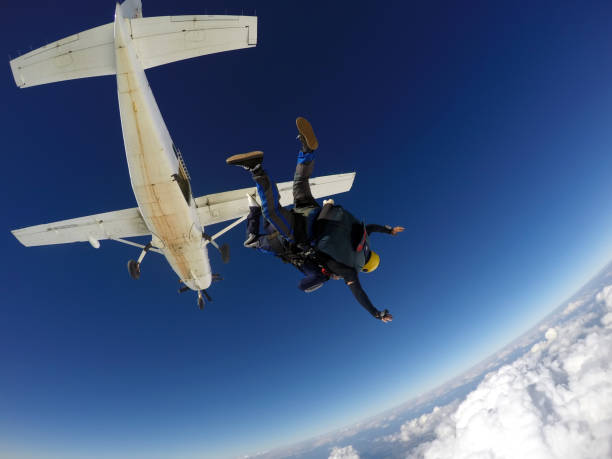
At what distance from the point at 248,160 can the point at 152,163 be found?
6206 mm

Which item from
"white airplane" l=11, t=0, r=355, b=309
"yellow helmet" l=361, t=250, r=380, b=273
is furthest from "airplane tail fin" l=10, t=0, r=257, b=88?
"yellow helmet" l=361, t=250, r=380, b=273

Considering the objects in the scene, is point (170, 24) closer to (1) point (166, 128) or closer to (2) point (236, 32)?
(2) point (236, 32)

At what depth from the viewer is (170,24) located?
7535 millimetres

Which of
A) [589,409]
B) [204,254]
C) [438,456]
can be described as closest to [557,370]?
[589,409]

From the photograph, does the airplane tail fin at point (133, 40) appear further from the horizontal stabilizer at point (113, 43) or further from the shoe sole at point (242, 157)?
the shoe sole at point (242, 157)

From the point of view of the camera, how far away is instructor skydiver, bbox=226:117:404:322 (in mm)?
2689

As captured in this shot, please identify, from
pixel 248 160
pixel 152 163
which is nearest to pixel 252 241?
pixel 248 160

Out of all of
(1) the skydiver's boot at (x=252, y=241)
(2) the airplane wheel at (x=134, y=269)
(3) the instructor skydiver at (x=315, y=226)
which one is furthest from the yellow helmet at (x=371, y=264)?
(2) the airplane wheel at (x=134, y=269)

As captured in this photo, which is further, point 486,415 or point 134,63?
point 486,415

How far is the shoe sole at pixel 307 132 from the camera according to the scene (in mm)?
2574

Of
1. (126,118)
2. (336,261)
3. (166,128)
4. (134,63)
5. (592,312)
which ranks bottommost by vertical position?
(592,312)

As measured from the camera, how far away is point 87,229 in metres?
10.6

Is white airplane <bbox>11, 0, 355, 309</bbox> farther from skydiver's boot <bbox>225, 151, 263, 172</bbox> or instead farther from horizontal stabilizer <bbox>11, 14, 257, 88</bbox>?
skydiver's boot <bbox>225, 151, 263, 172</bbox>

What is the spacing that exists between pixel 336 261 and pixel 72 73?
1013 cm
